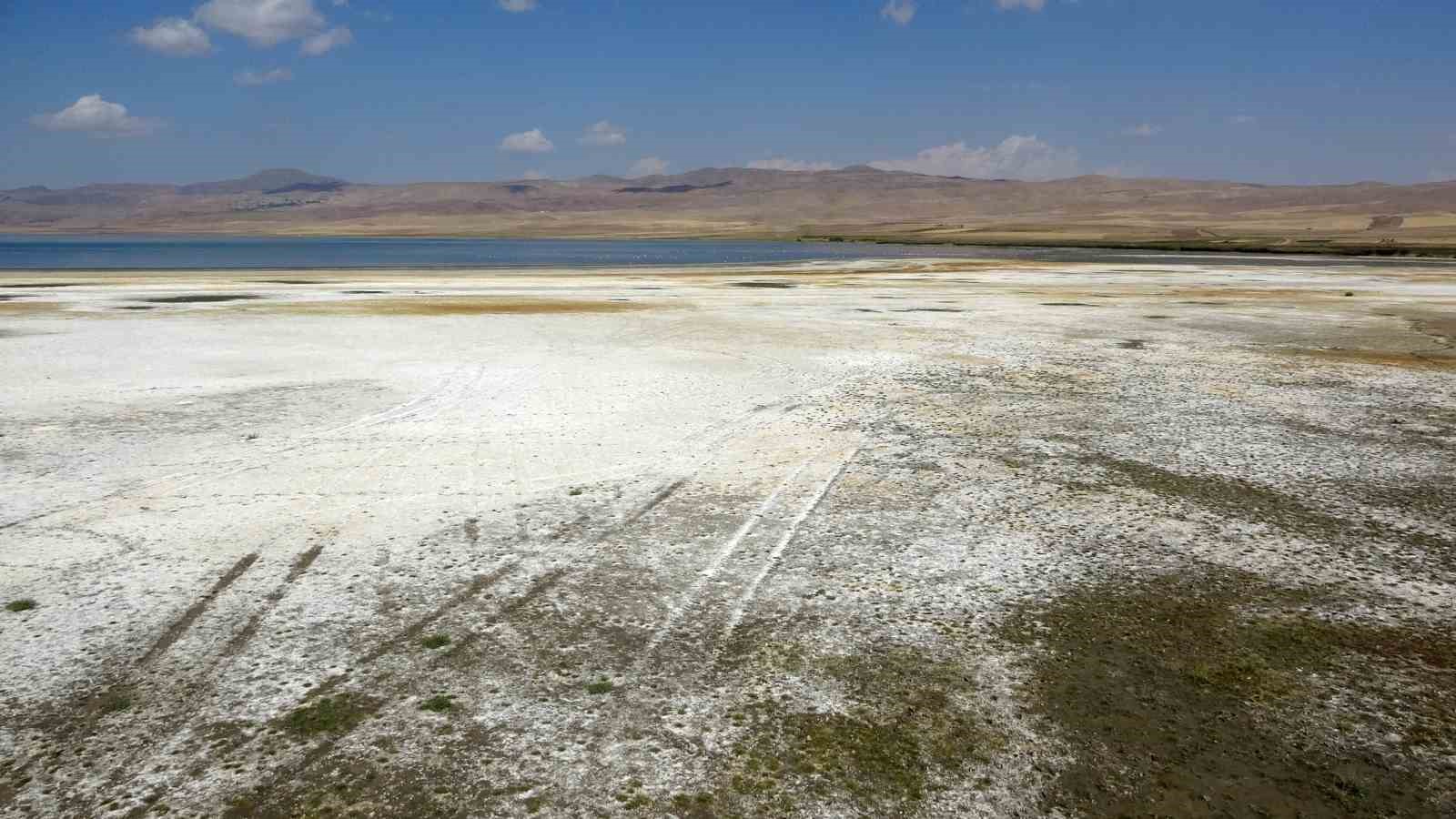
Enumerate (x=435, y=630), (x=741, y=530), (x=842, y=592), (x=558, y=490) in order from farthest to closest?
(x=558, y=490)
(x=741, y=530)
(x=842, y=592)
(x=435, y=630)

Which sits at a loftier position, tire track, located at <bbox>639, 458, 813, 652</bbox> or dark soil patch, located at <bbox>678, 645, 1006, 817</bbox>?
tire track, located at <bbox>639, 458, 813, 652</bbox>

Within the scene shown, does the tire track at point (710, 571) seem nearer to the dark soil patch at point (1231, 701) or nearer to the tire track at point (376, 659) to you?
the tire track at point (376, 659)

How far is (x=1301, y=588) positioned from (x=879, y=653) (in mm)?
4030

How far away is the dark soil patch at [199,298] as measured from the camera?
37.8 meters

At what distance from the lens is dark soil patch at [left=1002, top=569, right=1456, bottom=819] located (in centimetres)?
565

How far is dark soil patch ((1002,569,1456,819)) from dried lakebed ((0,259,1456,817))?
0.03 m

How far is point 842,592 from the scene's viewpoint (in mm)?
8453

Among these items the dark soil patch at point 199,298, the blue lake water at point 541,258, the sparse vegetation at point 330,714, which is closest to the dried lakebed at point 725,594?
the sparse vegetation at point 330,714

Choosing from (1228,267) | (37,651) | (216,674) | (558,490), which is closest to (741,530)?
(558,490)

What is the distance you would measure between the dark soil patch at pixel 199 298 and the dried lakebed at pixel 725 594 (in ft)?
65.4

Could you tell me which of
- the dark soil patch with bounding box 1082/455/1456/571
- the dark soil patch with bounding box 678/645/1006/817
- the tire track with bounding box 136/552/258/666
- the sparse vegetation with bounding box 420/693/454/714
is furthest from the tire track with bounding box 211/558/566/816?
the dark soil patch with bounding box 1082/455/1456/571

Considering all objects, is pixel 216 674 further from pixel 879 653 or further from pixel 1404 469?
pixel 1404 469

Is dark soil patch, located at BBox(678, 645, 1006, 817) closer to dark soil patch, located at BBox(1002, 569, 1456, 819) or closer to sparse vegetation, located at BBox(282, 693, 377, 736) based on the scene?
dark soil patch, located at BBox(1002, 569, 1456, 819)

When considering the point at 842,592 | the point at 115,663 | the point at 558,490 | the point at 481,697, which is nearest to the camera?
the point at 481,697
